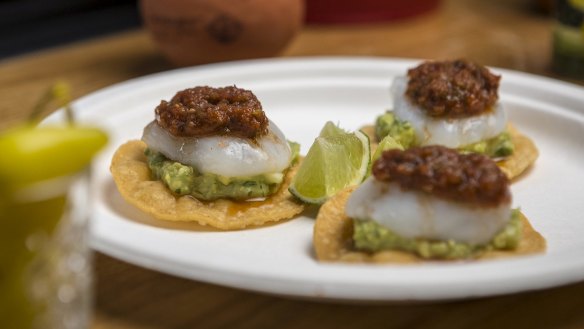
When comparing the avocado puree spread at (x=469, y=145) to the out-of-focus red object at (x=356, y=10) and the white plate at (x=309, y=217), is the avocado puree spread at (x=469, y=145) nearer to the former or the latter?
the white plate at (x=309, y=217)

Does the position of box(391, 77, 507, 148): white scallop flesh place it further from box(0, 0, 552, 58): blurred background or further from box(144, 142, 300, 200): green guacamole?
box(0, 0, 552, 58): blurred background

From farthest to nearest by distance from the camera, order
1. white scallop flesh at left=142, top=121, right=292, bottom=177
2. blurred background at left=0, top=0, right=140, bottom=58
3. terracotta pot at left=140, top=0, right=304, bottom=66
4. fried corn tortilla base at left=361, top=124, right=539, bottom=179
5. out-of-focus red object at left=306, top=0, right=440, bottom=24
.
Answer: blurred background at left=0, top=0, right=140, bottom=58, out-of-focus red object at left=306, top=0, right=440, bottom=24, terracotta pot at left=140, top=0, right=304, bottom=66, fried corn tortilla base at left=361, top=124, right=539, bottom=179, white scallop flesh at left=142, top=121, right=292, bottom=177

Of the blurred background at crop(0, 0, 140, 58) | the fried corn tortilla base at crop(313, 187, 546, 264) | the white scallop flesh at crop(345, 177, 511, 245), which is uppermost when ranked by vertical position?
the white scallop flesh at crop(345, 177, 511, 245)

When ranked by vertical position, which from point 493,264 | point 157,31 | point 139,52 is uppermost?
point 493,264

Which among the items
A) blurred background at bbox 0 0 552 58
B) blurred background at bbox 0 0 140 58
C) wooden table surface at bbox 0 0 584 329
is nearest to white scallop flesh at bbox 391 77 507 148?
wooden table surface at bbox 0 0 584 329

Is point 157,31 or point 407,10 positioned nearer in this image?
point 157,31

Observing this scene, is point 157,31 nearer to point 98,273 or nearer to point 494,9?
point 98,273

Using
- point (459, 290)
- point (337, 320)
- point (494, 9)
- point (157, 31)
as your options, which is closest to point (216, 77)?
point (157, 31)

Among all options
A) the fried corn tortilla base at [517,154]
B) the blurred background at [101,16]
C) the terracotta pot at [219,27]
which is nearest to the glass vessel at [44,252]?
the fried corn tortilla base at [517,154]
